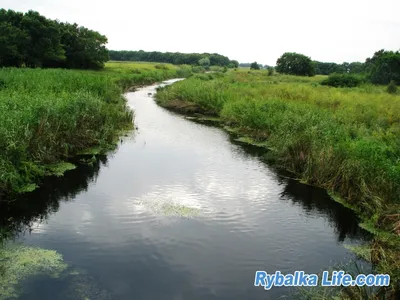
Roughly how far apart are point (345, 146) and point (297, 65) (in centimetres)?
6568

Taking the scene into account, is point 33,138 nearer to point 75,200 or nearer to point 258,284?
point 75,200

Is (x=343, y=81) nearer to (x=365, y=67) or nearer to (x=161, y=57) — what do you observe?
(x=365, y=67)

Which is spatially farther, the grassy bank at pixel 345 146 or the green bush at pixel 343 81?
the green bush at pixel 343 81

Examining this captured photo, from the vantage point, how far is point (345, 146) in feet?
40.9

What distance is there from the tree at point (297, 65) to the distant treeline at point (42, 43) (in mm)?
37910

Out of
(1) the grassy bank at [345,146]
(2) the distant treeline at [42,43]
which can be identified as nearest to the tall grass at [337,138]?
(1) the grassy bank at [345,146]

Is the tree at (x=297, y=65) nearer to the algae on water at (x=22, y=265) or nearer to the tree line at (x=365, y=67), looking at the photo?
the tree line at (x=365, y=67)

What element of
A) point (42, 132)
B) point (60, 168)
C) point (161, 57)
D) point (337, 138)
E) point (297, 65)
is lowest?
point (60, 168)

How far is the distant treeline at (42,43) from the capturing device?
41.6 meters

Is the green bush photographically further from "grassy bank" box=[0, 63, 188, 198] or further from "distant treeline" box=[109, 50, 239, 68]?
"distant treeline" box=[109, 50, 239, 68]

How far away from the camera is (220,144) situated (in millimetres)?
18812

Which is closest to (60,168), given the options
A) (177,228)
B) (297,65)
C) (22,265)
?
(177,228)

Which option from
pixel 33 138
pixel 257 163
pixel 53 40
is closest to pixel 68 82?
pixel 33 138

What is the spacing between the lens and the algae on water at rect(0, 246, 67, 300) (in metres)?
6.87
